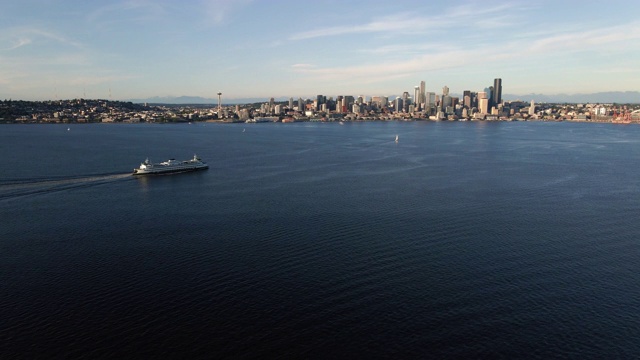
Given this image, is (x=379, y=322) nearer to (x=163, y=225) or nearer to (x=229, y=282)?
(x=229, y=282)

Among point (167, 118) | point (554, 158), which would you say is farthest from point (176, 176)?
point (167, 118)

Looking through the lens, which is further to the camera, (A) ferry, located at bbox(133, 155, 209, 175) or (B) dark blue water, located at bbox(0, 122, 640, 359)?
(A) ferry, located at bbox(133, 155, 209, 175)

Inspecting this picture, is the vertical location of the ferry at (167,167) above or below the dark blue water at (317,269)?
above

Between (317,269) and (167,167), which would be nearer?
(317,269)

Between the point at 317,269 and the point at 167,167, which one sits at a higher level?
the point at 167,167

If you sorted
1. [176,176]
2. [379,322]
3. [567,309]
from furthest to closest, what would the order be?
[176,176], [567,309], [379,322]

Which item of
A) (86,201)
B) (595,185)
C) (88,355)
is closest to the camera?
(88,355)

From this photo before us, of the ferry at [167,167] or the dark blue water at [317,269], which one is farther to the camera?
the ferry at [167,167]

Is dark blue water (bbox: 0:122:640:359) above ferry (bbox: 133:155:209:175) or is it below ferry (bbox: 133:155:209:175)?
below
